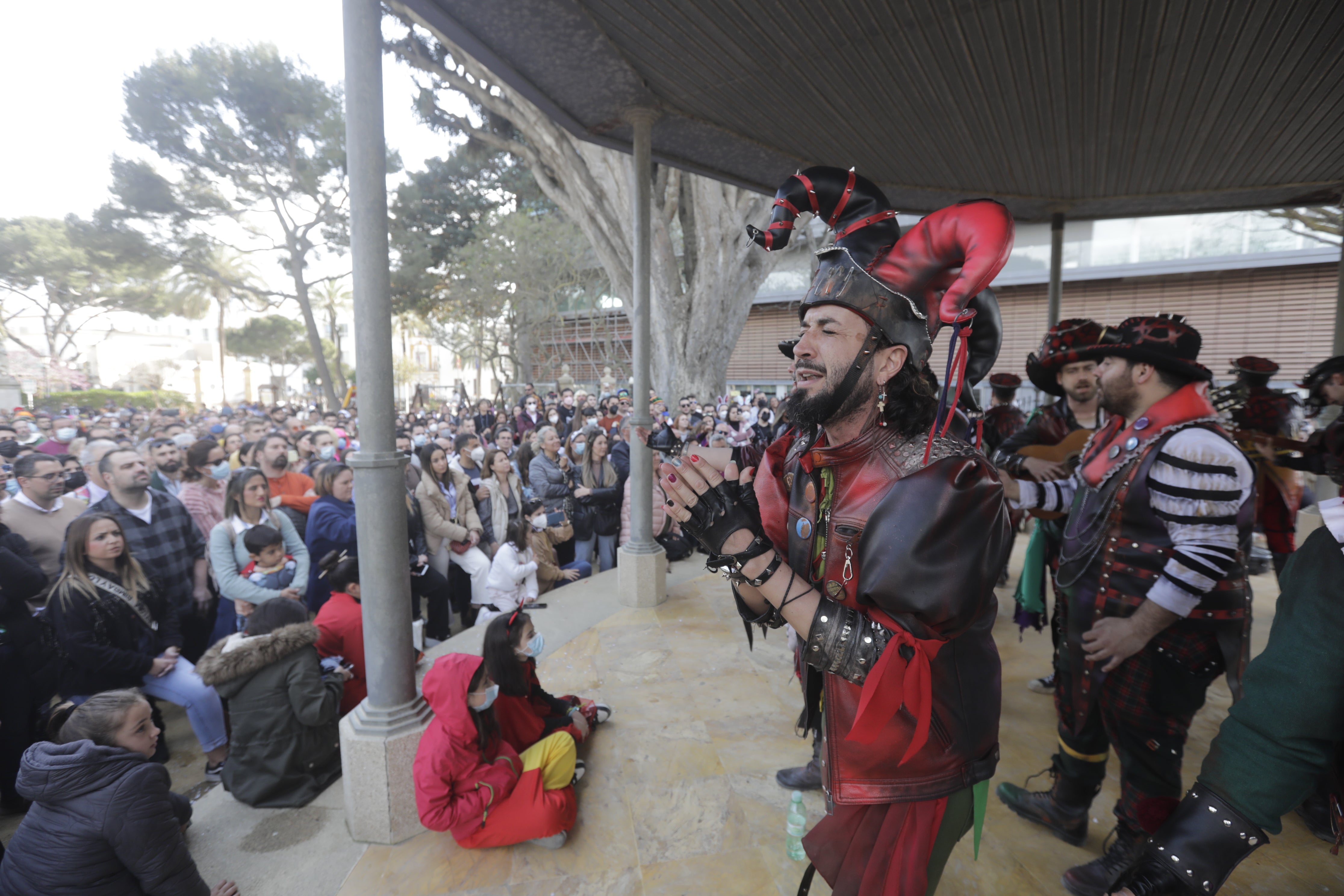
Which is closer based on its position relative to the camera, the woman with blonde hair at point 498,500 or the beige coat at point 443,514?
the beige coat at point 443,514

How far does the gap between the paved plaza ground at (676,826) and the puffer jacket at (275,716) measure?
14 centimetres

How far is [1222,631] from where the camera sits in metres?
2.34

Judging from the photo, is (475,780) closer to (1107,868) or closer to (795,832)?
(795,832)

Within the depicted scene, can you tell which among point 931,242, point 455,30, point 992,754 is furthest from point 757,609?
point 455,30

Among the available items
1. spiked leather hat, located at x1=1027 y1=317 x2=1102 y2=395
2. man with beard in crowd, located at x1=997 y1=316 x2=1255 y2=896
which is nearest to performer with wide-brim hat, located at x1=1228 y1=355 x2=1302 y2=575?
spiked leather hat, located at x1=1027 y1=317 x2=1102 y2=395

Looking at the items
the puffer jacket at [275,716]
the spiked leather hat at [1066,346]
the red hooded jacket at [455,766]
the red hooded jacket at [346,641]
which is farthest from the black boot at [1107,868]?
the red hooded jacket at [346,641]

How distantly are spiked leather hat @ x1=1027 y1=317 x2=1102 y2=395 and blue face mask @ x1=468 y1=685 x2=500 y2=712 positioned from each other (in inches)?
129

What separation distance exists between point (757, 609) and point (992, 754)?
82 centimetres

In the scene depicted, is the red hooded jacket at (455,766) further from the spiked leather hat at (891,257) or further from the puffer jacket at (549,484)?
the puffer jacket at (549,484)

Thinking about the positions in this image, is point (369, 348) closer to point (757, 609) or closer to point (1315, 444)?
point (757, 609)

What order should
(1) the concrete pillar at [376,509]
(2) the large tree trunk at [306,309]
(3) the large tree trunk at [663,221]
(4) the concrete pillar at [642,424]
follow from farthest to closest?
(2) the large tree trunk at [306,309], (3) the large tree trunk at [663,221], (4) the concrete pillar at [642,424], (1) the concrete pillar at [376,509]

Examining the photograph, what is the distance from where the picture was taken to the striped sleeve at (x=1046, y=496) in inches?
118

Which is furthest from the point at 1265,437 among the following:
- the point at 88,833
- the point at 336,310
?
the point at 336,310

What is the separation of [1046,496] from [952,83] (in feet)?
9.11
